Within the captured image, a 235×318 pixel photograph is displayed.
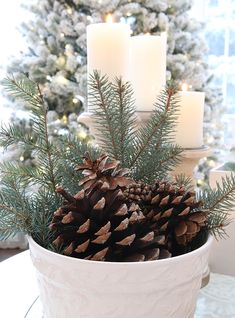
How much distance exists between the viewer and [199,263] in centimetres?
39

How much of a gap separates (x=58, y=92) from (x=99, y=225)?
70.2 inches

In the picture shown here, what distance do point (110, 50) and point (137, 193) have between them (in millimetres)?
301

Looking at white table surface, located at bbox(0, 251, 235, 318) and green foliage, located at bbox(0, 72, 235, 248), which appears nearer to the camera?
green foliage, located at bbox(0, 72, 235, 248)

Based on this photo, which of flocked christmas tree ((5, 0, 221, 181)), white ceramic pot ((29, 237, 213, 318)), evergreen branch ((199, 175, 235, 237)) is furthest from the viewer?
flocked christmas tree ((5, 0, 221, 181))

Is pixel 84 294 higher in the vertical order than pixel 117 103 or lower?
lower

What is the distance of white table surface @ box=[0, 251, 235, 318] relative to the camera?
593 mm

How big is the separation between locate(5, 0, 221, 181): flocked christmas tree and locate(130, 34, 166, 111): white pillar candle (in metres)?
1.23

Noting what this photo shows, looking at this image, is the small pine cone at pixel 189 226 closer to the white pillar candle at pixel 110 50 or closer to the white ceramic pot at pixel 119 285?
→ the white ceramic pot at pixel 119 285

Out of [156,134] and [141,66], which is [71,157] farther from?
[141,66]

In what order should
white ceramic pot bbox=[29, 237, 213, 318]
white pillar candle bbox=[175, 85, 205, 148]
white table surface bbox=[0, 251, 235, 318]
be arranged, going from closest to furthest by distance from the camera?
white ceramic pot bbox=[29, 237, 213, 318] → white table surface bbox=[0, 251, 235, 318] → white pillar candle bbox=[175, 85, 205, 148]

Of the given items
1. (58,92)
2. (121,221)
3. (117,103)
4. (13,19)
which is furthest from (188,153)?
(13,19)

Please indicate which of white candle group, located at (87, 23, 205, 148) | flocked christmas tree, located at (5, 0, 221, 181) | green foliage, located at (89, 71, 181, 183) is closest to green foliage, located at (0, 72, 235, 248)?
green foliage, located at (89, 71, 181, 183)

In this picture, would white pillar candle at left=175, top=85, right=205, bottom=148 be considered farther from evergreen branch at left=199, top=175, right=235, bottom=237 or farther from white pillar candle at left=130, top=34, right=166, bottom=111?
evergreen branch at left=199, top=175, right=235, bottom=237

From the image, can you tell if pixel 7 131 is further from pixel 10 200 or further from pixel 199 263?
pixel 199 263
